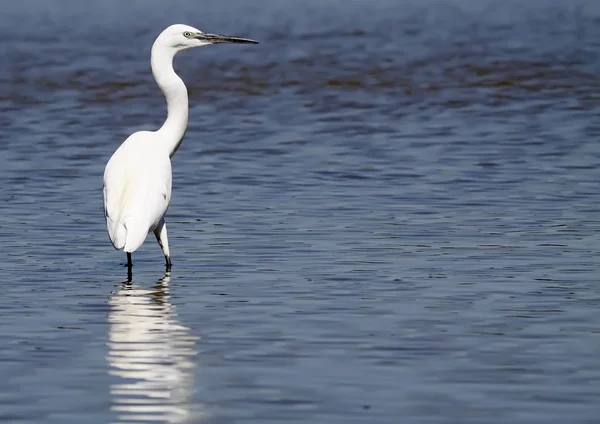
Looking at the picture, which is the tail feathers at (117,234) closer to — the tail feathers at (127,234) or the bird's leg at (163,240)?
the tail feathers at (127,234)

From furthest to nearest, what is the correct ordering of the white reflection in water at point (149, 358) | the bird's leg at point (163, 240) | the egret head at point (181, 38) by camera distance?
the egret head at point (181, 38) → the bird's leg at point (163, 240) → the white reflection in water at point (149, 358)

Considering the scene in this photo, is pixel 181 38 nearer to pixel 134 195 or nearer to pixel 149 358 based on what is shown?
pixel 134 195

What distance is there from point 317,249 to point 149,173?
1.31 m

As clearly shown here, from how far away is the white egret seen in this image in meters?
10.2

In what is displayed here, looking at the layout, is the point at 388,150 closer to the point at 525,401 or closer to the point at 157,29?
the point at 525,401

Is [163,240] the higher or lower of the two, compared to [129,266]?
higher

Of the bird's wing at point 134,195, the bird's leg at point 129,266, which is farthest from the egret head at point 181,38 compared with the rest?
the bird's leg at point 129,266

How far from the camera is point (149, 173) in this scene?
35.3 ft

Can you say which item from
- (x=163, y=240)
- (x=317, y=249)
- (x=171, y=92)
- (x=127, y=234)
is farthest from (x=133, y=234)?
(x=171, y=92)

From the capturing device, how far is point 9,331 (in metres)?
8.28

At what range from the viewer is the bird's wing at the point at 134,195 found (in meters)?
10.1

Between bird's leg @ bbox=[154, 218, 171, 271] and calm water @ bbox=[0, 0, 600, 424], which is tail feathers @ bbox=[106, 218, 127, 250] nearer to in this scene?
calm water @ bbox=[0, 0, 600, 424]

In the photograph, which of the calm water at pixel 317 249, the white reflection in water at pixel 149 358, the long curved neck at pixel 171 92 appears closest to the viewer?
the white reflection in water at pixel 149 358

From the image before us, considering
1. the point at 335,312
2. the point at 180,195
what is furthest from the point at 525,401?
the point at 180,195
